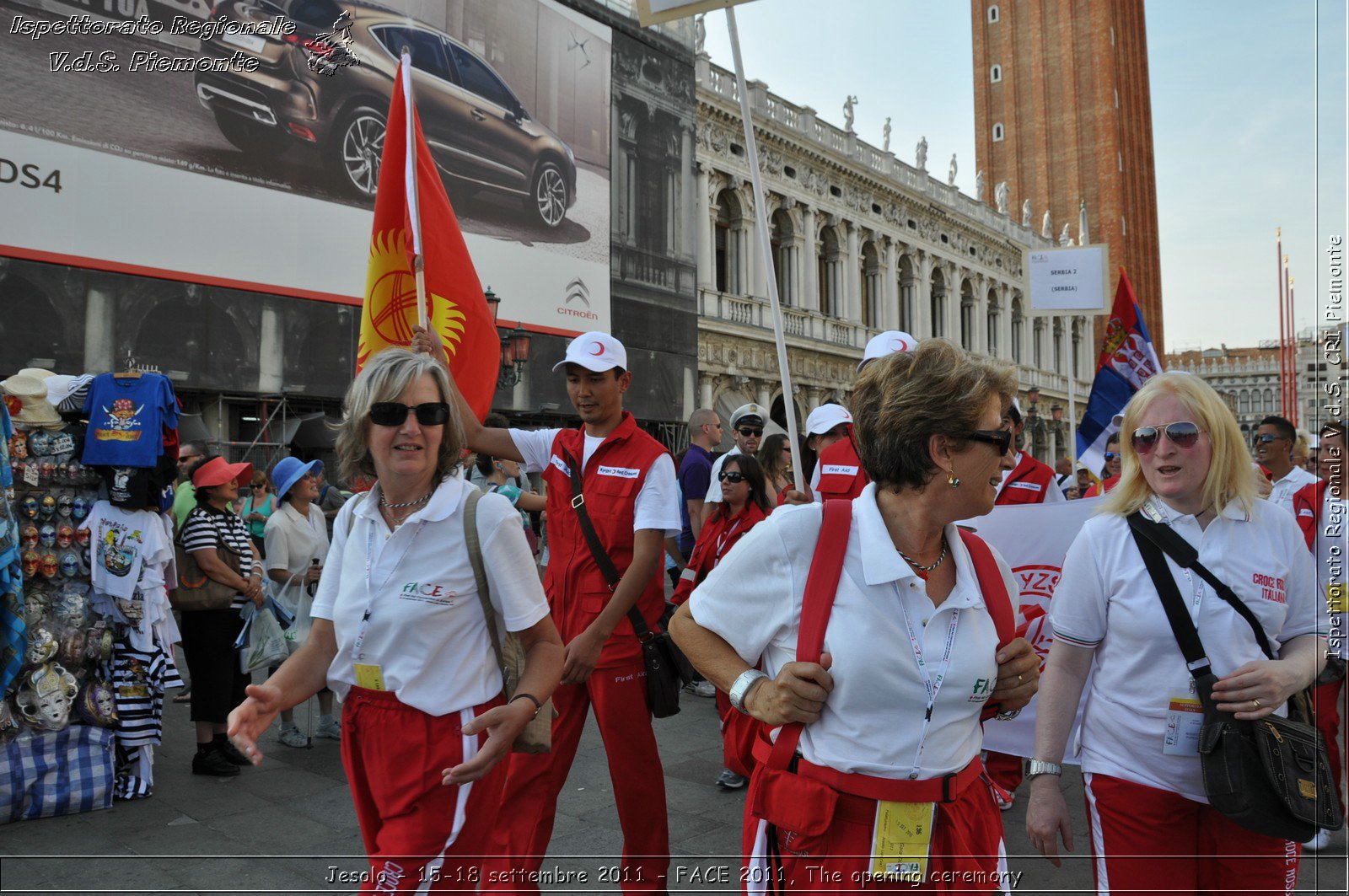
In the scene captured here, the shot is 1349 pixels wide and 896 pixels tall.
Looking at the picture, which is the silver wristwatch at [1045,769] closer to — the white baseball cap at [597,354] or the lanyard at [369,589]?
the lanyard at [369,589]

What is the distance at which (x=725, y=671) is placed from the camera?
191cm

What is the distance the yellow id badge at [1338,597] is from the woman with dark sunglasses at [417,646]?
2.18 metres

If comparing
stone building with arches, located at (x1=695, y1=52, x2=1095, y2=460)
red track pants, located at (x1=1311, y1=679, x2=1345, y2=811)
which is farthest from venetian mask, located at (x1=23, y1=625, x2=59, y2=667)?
stone building with arches, located at (x1=695, y1=52, x2=1095, y2=460)

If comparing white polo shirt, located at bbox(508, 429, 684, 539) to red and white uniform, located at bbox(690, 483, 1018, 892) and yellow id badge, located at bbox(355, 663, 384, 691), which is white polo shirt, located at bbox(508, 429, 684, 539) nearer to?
yellow id badge, located at bbox(355, 663, 384, 691)

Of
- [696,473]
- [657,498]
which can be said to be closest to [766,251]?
[657,498]

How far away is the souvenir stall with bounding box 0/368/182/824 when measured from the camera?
4.74 meters

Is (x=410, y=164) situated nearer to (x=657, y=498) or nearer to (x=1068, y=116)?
(x=657, y=498)

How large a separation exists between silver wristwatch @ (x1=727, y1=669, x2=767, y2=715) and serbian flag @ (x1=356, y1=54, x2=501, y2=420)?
3.12 metres

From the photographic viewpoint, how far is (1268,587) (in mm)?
2344

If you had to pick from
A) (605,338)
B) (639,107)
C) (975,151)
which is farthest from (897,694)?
(975,151)

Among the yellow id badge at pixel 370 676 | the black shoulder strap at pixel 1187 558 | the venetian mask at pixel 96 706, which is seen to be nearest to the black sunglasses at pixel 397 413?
the yellow id badge at pixel 370 676

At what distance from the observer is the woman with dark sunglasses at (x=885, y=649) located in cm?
181

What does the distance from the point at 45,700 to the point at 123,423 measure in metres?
1.39

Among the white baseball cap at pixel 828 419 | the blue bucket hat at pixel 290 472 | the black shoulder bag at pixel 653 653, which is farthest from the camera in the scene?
the blue bucket hat at pixel 290 472
